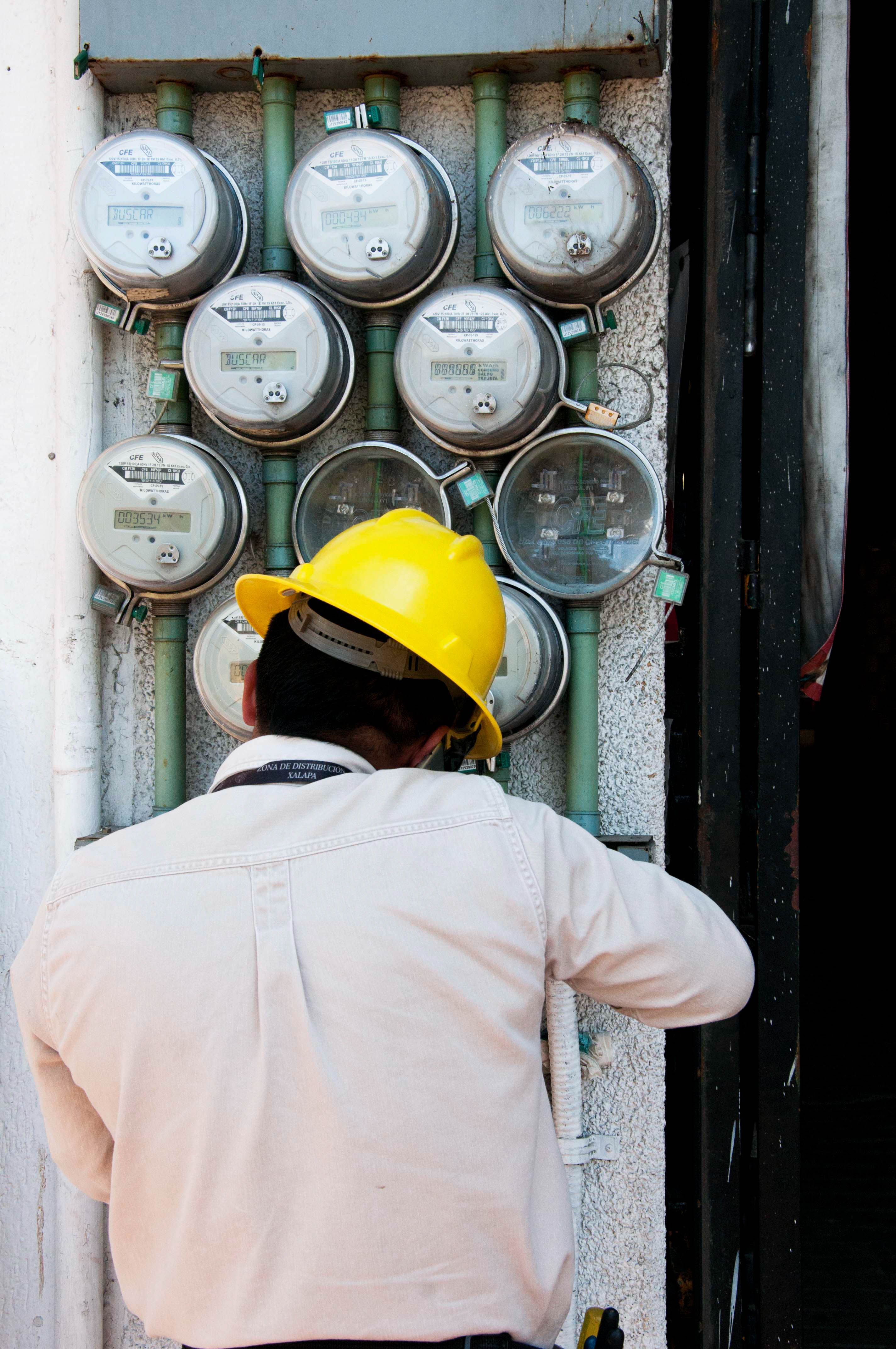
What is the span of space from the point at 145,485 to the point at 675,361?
1347 millimetres

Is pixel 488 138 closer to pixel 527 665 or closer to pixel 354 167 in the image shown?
pixel 354 167

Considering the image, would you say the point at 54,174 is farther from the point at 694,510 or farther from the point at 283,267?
the point at 694,510

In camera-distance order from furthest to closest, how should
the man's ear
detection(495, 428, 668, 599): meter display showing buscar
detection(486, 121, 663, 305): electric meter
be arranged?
1. detection(495, 428, 668, 599): meter display showing buscar
2. detection(486, 121, 663, 305): electric meter
3. the man's ear

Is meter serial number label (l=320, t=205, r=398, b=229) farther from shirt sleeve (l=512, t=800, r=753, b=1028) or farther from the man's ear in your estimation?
shirt sleeve (l=512, t=800, r=753, b=1028)

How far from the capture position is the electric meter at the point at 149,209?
5.74ft

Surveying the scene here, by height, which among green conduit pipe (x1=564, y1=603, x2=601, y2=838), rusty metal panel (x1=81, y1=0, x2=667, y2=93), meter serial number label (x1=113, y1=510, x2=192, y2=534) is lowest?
green conduit pipe (x1=564, y1=603, x2=601, y2=838)

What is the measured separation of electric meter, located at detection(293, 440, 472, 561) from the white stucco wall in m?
0.10

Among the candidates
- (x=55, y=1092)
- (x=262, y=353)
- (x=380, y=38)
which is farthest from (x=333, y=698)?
(x=380, y=38)

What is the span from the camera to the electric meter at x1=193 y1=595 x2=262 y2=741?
180cm

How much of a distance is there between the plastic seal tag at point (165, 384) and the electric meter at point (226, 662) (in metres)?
0.44

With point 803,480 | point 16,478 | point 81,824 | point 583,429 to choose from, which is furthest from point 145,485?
point 803,480

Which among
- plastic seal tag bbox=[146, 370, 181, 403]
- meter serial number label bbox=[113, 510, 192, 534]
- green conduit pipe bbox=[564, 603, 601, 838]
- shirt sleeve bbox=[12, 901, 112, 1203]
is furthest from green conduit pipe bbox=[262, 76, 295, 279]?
shirt sleeve bbox=[12, 901, 112, 1203]

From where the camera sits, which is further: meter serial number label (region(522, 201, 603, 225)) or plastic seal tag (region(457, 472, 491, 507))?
plastic seal tag (region(457, 472, 491, 507))

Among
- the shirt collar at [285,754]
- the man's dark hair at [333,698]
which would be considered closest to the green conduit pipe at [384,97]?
the man's dark hair at [333,698]
